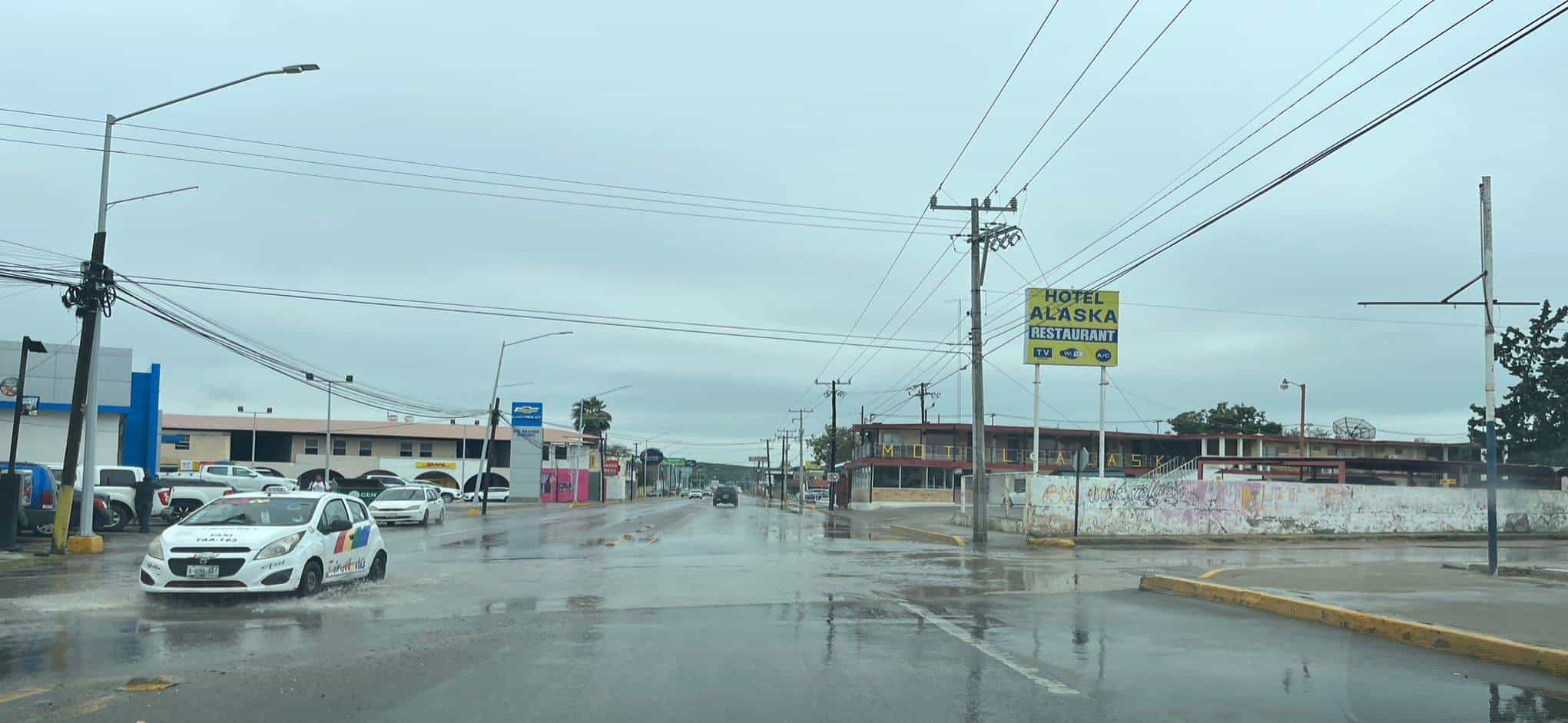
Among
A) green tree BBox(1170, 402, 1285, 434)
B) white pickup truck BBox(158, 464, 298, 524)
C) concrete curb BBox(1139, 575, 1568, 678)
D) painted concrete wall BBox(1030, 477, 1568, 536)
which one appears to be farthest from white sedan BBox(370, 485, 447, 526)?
green tree BBox(1170, 402, 1285, 434)

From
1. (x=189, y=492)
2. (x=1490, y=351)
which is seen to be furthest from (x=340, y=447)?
(x=1490, y=351)

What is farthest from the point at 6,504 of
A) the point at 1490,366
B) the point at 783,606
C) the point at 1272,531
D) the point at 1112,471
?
the point at 1112,471

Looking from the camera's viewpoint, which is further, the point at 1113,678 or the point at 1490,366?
the point at 1490,366

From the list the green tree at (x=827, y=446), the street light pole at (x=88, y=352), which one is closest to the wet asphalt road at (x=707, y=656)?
the street light pole at (x=88, y=352)

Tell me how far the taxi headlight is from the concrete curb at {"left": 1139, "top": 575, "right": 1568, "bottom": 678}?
12.1 metres

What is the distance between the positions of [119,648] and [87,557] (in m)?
12.8

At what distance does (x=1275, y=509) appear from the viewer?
117 ft

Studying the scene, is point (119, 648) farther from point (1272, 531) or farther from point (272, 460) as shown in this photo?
point (272, 460)

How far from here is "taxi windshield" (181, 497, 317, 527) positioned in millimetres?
14586

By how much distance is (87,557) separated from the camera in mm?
20641

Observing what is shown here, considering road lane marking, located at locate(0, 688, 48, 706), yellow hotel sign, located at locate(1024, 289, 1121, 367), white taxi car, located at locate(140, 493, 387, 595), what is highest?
yellow hotel sign, located at locate(1024, 289, 1121, 367)

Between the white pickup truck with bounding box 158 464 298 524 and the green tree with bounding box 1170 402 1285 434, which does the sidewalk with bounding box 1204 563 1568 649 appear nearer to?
the white pickup truck with bounding box 158 464 298 524

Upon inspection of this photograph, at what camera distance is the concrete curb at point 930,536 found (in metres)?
31.1

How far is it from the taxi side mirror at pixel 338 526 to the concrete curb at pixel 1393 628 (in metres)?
11.8
